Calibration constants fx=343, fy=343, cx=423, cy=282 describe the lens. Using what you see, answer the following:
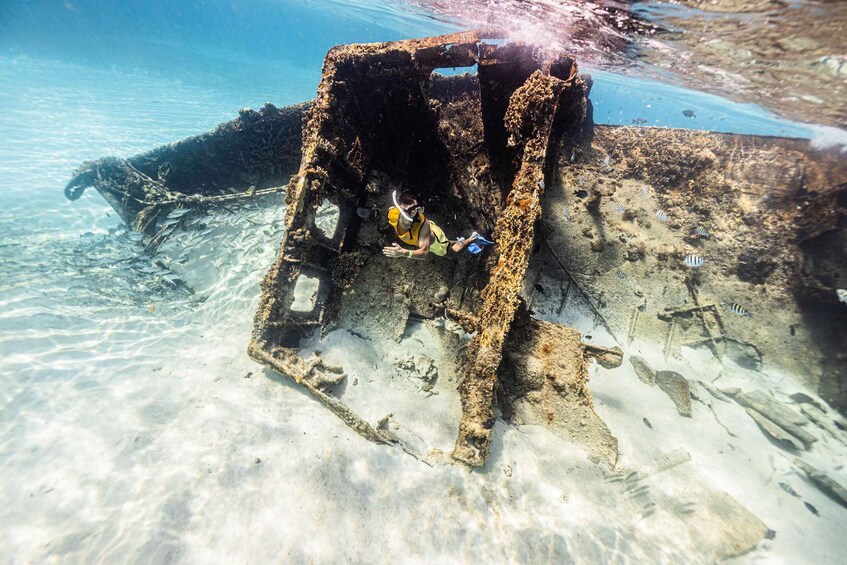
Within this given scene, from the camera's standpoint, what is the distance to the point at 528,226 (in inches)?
183

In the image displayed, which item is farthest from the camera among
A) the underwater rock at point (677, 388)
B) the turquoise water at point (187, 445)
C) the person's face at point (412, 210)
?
the underwater rock at point (677, 388)

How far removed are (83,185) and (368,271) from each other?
27.8 ft

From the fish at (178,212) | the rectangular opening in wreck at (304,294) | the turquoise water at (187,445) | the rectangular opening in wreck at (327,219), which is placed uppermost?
the fish at (178,212)

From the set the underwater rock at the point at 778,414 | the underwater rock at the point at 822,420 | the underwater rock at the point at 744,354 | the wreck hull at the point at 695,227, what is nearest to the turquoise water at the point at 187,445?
the wreck hull at the point at 695,227

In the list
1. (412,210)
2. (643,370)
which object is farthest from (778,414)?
(412,210)

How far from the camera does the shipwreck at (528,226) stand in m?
5.04

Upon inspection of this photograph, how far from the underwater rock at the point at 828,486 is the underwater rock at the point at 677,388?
1987mm

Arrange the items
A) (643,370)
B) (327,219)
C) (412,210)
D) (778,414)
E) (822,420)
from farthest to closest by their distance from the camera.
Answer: (327,219) → (822,420) → (643,370) → (778,414) → (412,210)

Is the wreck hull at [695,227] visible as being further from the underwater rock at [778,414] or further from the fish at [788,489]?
the fish at [788,489]

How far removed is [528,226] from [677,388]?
4.83m

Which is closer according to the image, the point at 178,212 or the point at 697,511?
the point at 697,511

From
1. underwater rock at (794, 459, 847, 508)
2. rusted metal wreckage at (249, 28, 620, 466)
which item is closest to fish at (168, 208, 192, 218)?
rusted metal wreckage at (249, 28, 620, 466)

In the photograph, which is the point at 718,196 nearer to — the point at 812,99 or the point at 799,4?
the point at 799,4

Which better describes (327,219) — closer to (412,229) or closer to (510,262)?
(412,229)
